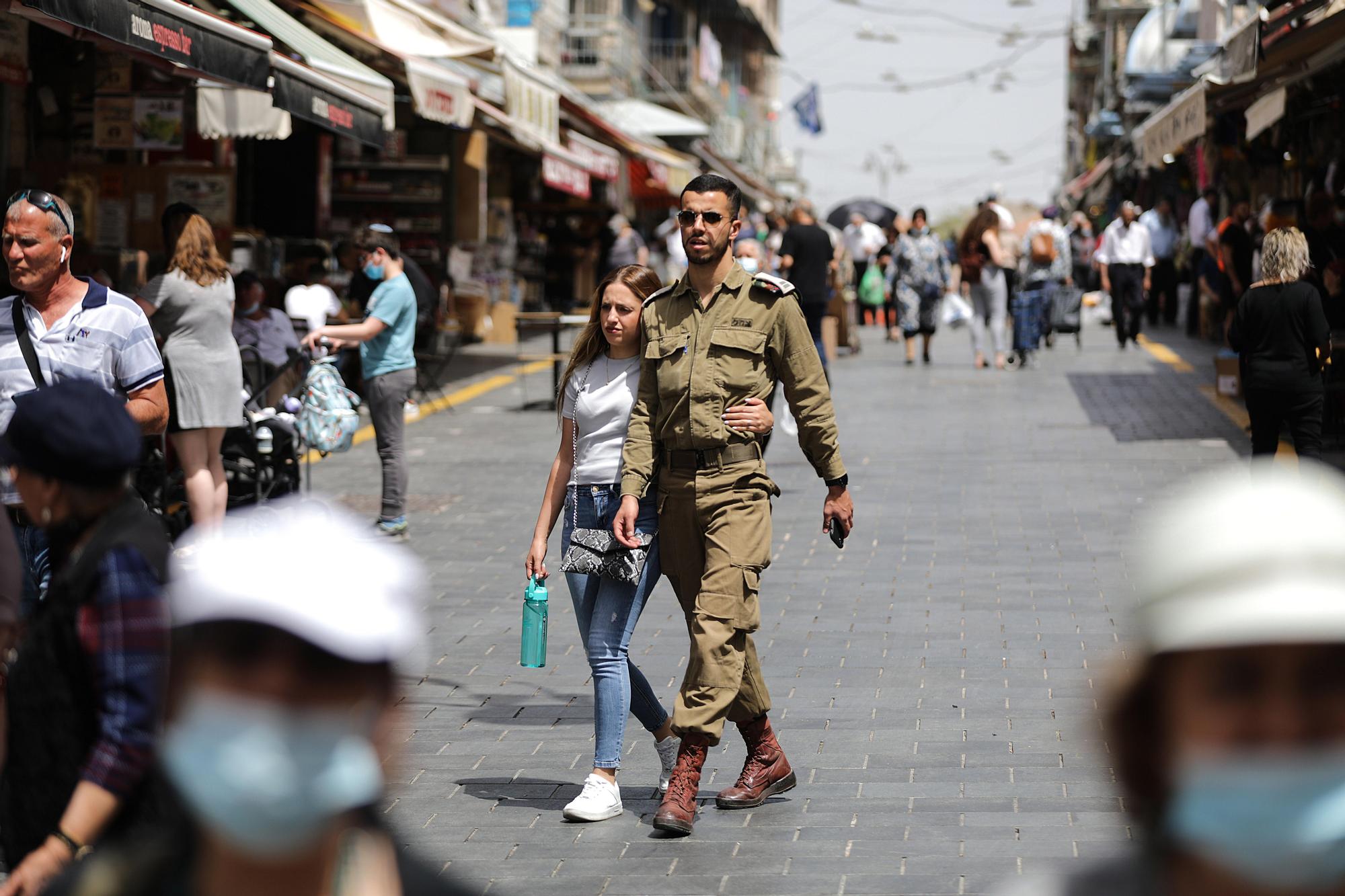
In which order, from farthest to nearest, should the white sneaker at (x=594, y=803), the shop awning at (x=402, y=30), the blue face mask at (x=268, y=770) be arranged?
the shop awning at (x=402, y=30) → the white sneaker at (x=594, y=803) → the blue face mask at (x=268, y=770)

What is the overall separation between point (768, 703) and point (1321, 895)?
3.99 meters

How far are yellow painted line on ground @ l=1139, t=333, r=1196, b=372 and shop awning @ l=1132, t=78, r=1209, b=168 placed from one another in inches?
93.6

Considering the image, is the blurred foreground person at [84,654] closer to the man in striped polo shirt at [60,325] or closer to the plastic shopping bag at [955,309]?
the man in striped polo shirt at [60,325]

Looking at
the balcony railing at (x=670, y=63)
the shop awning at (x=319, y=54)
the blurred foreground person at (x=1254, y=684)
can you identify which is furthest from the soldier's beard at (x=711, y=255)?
the balcony railing at (x=670, y=63)

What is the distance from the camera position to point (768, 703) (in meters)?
5.56

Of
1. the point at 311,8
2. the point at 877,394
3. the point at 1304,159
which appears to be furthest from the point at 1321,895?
the point at 1304,159

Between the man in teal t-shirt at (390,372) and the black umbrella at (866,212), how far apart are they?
2492cm

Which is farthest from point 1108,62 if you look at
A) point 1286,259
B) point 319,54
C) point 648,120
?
point 1286,259

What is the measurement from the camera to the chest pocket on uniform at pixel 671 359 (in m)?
5.40

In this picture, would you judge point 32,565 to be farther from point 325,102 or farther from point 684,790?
point 325,102

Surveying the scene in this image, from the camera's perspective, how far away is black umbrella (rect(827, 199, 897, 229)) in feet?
116

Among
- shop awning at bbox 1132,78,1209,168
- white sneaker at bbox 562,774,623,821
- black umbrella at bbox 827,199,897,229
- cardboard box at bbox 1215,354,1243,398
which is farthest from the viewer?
black umbrella at bbox 827,199,897,229

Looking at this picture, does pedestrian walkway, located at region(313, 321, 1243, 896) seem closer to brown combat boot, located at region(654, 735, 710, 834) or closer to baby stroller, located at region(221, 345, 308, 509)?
brown combat boot, located at region(654, 735, 710, 834)

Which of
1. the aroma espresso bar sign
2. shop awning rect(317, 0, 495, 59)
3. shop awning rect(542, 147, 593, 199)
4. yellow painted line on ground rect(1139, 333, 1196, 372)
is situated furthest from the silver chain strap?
shop awning rect(542, 147, 593, 199)
